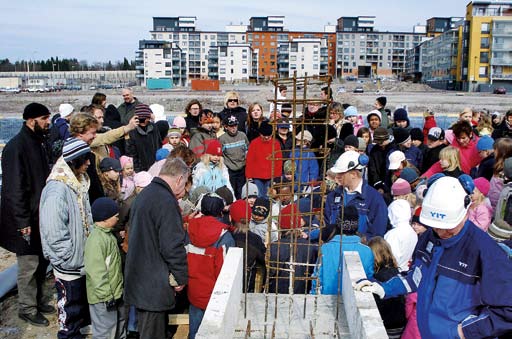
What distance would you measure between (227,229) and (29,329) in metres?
2.30

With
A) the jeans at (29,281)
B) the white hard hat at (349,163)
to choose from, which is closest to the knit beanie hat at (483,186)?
the white hard hat at (349,163)

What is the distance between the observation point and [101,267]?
4.02 metres

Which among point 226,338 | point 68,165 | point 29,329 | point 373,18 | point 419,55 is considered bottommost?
point 29,329

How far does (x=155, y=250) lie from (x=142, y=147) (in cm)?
342

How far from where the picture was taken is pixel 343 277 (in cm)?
373

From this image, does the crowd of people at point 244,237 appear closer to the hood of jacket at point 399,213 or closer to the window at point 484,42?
the hood of jacket at point 399,213

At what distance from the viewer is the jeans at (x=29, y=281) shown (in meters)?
4.74

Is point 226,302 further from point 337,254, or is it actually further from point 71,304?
point 71,304

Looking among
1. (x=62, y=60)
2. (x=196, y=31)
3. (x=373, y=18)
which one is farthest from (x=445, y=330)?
(x=62, y=60)

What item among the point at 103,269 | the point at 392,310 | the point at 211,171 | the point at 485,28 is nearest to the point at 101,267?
the point at 103,269

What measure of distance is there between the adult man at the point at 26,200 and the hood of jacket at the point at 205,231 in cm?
167

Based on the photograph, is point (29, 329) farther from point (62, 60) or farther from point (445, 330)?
point (62, 60)

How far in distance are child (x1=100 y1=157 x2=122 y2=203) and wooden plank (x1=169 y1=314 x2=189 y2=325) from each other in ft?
4.34

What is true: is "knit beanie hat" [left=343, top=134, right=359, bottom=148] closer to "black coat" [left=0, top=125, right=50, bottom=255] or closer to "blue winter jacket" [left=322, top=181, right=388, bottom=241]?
"blue winter jacket" [left=322, top=181, right=388, bottom=241]
